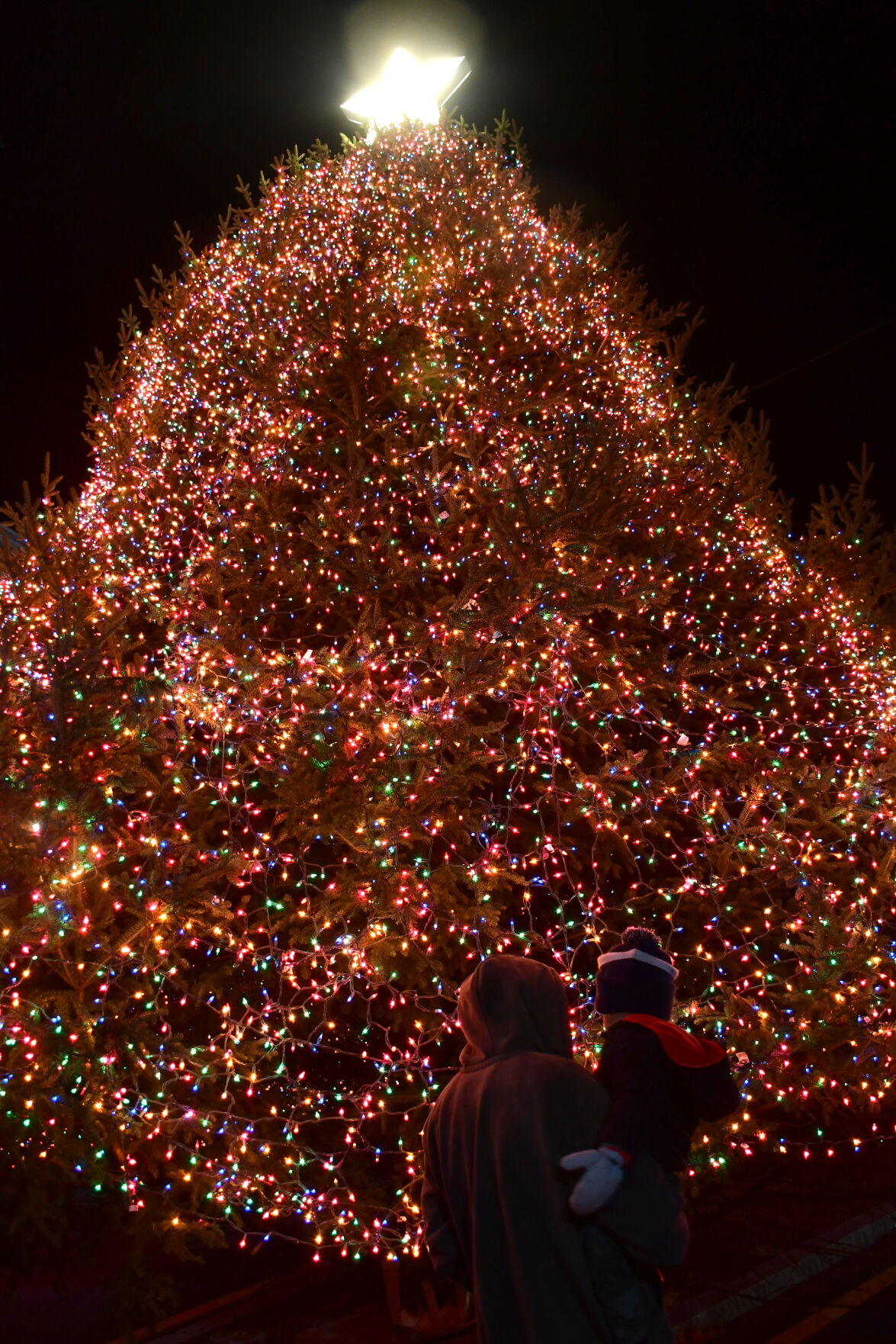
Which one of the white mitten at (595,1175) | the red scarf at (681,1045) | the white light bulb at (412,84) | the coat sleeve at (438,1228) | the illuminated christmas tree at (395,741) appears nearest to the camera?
the white mitten at (595,1175)

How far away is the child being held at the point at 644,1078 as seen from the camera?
6.47ft

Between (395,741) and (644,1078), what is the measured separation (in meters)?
2.15

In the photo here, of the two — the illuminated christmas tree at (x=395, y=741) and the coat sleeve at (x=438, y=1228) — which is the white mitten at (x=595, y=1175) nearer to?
the coat sleeve at (x=438, y=1228)

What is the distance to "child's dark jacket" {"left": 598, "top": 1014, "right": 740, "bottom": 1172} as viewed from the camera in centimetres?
204

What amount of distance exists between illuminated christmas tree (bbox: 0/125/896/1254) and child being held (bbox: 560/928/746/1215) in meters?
1.53

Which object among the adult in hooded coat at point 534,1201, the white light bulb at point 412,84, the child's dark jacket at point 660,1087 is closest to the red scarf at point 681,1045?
the child's dark jacket at point 660,1087

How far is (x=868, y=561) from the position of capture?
6.67 m

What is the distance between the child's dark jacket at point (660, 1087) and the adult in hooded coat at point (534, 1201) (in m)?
0.07

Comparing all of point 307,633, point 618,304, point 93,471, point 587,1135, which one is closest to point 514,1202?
point 587,1135

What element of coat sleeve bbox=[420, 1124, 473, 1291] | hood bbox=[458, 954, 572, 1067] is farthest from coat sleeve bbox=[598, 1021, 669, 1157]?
coat sleeve bbox=[420, 1124, 473, 1291]

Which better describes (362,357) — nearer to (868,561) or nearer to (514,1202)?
(868,561)

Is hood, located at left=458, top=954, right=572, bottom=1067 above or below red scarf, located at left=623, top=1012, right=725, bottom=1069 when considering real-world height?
above

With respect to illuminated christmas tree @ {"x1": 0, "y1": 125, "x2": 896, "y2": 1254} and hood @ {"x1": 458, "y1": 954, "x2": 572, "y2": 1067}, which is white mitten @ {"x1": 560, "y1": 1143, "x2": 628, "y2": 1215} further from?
illuminated christmas tree @ {"x1": 0, "y1": 125, "x2": 896, "y2": 1254}

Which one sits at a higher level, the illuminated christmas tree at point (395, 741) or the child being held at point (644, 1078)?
the illuminated christmas tree at point (395, 741)
